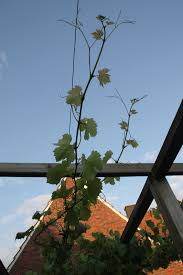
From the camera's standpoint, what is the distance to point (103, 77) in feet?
6.53

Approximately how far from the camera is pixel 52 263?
3186 millimetres

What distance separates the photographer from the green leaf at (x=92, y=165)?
2.04 meters

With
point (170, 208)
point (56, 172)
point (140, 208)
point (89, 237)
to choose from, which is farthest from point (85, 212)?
point (89, 237)

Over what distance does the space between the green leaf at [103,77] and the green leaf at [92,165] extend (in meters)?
0.42

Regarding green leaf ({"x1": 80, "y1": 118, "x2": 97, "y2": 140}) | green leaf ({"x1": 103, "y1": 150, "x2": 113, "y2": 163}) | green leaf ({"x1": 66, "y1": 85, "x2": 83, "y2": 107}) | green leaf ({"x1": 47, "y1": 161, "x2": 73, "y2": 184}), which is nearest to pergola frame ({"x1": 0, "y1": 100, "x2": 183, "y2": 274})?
green leaf ({"x1": 103, "y1": 150, "x2": 113, "y2": 163})

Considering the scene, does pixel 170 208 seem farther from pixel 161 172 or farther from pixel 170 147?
pixel 170 147

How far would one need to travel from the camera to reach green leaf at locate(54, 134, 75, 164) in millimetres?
2078

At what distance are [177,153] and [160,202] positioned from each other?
1.22 ft

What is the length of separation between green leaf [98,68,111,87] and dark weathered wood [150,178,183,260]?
0.95 m

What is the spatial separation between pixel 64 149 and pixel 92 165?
7.7 inches

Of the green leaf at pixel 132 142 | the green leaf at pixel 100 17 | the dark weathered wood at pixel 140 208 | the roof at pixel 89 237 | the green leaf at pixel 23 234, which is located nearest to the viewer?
the green leaf at pixel 100 17

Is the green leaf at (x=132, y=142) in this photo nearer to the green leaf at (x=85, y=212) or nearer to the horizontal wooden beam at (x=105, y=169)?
the horizontal wooden beam at (x=105, y=169)

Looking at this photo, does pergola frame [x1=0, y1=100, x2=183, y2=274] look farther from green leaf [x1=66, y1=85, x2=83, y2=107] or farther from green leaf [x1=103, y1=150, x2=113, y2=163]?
green leaf [x1=66, y1=85, x2=83, y2=107]

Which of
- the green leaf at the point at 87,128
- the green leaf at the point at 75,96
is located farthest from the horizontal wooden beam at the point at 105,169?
the green leaf at the point at 75,96
